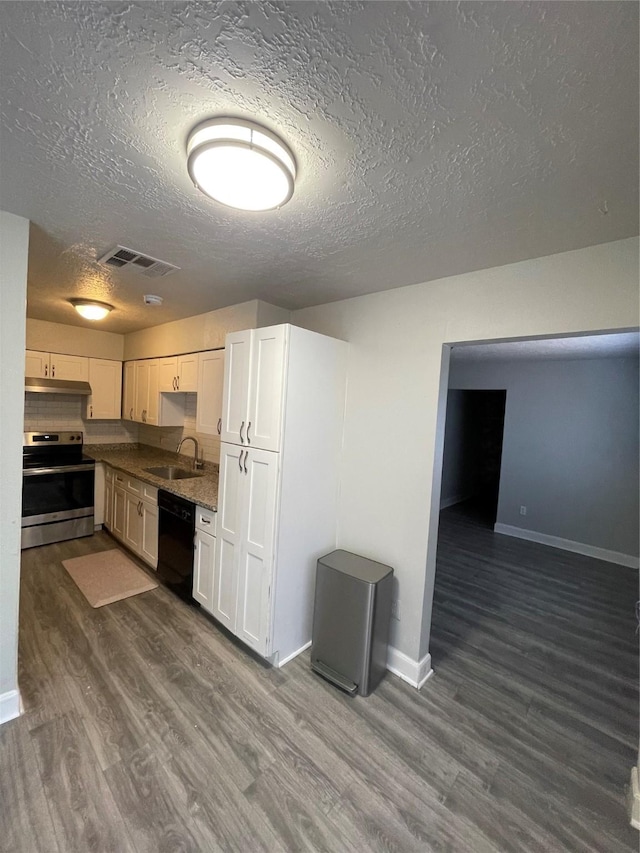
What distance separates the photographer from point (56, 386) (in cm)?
411

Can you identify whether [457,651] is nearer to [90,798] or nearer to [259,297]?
[90,798]

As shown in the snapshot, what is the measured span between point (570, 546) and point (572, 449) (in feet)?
4.41

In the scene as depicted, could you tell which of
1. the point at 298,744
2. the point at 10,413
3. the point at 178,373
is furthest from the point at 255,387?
the point at 298,744

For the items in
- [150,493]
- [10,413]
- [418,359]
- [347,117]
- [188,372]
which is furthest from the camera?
[188,372]

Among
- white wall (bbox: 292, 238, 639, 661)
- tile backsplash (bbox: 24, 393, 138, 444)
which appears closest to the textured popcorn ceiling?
white wall (bbox: 292, 238, 639, 661)

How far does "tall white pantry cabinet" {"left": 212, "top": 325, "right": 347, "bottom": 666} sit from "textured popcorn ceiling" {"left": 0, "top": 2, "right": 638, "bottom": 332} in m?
0.72

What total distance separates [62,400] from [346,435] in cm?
389

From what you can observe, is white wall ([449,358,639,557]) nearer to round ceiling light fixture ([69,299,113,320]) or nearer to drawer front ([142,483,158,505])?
drawer front ([142,483,158,505])

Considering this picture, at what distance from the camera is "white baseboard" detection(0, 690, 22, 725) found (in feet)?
5.78

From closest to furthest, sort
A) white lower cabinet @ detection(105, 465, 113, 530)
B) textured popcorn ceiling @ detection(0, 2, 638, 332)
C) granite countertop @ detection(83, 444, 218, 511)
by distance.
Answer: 1. textured popcorn ceiling @ detection(0, 2, 638, 332)
2. granite countertop @ detection(83, 444, 218, 511)
3. white lower cabinet @ detection(105, 465, 113, 530)

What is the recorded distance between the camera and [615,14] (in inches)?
28.3

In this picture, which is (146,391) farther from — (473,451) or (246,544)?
(473,451)

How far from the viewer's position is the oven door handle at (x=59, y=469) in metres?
3.61

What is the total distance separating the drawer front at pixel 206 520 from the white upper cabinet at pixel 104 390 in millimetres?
2634
